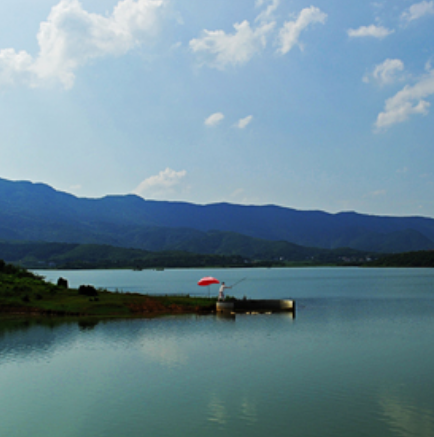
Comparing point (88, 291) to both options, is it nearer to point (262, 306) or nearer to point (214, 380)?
point (262, 306)

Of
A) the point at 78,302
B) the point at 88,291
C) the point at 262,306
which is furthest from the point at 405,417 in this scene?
the point at 88,291

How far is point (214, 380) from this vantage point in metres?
29.9

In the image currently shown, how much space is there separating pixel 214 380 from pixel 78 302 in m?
36.9

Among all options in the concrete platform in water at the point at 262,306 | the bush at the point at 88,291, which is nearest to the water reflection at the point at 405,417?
the concrete platform in water at the point at 262,306

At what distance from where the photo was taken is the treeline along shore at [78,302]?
6050 centimetres

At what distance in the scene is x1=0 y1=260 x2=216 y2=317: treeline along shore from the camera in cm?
6050

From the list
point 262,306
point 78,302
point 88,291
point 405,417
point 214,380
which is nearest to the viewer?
point 405,417

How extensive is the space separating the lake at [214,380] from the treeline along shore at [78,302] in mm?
6512

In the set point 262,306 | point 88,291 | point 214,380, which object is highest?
point 88,291

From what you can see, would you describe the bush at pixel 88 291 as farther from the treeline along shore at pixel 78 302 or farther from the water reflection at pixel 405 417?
the water reflection at pixel 405 417

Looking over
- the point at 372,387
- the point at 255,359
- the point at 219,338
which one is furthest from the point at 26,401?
the point at 219,338

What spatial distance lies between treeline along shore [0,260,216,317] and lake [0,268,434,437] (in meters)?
6.51

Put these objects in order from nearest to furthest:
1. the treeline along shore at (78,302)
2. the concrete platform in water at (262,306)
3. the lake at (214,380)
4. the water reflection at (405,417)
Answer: the water reflection at (405,417)
the lake at (214,380)
the treeline along shore at (78,302)
the concrete platform in water at (262,306)

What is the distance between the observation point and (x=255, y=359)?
36.0 metres
